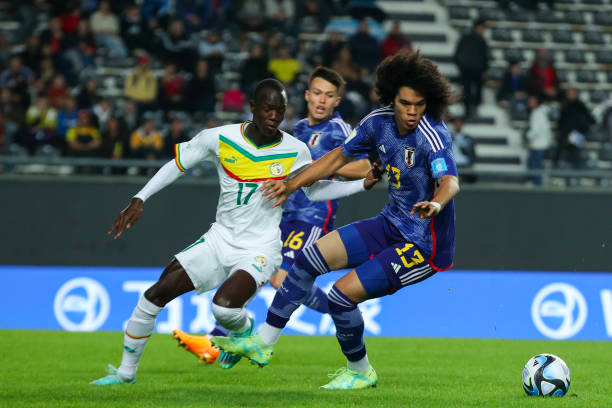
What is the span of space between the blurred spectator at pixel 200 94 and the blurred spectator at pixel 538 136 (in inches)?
195

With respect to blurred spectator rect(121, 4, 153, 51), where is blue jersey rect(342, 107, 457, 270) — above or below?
above

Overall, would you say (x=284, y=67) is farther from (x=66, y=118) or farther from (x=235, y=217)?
(x=235, y=217)

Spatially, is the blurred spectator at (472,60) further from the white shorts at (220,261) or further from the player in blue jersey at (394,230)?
the white shorts at (220,261)

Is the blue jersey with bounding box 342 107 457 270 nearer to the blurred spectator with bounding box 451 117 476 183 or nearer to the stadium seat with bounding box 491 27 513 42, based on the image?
the blurred spectator with bounding box 451 117 476 183

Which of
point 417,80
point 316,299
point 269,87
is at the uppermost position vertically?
point 417,80

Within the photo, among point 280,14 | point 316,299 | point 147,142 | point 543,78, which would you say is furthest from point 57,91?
point 543,78

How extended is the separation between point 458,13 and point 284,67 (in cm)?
470

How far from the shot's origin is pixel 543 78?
16.5 meters

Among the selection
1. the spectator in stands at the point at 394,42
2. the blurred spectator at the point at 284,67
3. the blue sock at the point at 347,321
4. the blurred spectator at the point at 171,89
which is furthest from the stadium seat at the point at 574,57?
the blue sock at the point at 347,321

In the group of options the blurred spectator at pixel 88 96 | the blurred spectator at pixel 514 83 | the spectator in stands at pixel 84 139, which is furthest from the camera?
the blurred spectator at pixel 514 83

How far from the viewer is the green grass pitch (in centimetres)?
650

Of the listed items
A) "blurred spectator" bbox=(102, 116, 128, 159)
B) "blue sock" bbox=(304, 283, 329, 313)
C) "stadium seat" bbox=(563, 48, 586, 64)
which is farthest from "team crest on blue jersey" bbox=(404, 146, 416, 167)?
"stadium seat" bbox=(563, 48, 586, 64)

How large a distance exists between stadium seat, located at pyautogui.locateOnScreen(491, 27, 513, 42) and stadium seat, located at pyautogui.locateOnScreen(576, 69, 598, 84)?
4.75 ft

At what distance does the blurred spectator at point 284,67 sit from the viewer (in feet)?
51.4
